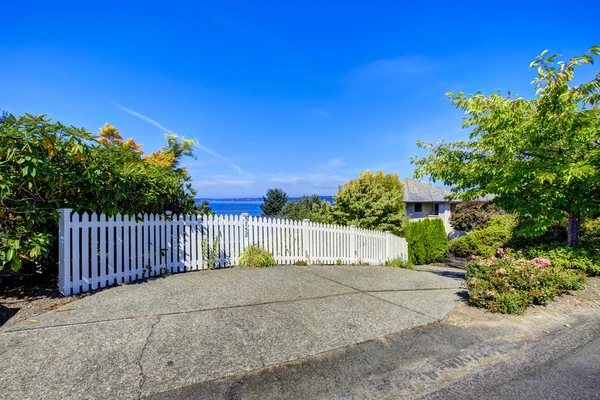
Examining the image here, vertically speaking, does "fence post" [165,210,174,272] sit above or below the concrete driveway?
above

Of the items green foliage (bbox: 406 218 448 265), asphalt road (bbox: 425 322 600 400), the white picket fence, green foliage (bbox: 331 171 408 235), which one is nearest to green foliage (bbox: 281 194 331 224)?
green foliage (bbox: 331 171 408 235)

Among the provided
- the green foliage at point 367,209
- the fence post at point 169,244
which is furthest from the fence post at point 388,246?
the fence post at point 169,244

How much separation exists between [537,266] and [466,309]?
157 centimetres

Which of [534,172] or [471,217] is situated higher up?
[534,172]

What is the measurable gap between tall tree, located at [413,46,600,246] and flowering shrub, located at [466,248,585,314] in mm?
1702

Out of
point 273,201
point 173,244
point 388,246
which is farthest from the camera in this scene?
point 273,201

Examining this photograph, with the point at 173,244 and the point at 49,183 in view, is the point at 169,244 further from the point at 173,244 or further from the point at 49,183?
the point at 49,183

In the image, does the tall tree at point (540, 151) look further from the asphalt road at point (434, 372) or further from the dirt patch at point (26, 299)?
the dirt patch at point (26, 299)

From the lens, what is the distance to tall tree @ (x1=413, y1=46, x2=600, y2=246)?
6020mm

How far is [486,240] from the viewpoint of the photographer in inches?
585

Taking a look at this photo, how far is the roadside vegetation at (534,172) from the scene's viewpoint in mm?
5219

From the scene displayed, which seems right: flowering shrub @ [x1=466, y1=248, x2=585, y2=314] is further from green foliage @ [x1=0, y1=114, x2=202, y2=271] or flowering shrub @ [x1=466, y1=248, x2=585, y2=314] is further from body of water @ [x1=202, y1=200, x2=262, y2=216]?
body of water @ [x1=202, y1=200, x2=262, y2=216]

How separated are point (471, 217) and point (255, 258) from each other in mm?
18158

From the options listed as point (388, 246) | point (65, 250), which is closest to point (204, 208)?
point (65, 250)
